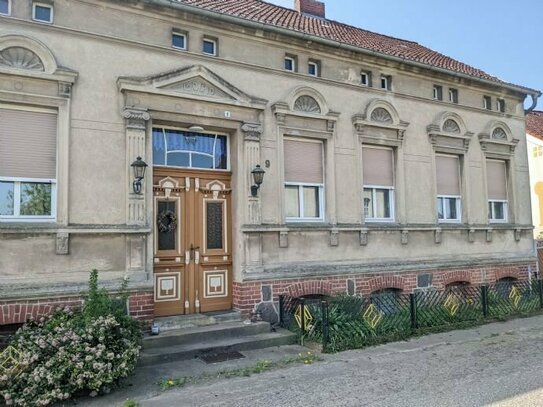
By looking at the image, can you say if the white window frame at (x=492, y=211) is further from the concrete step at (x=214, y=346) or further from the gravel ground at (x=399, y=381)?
the concrete step at (x=214, y=346)

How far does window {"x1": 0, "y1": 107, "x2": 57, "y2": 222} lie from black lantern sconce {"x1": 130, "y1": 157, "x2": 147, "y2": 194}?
4.07ft

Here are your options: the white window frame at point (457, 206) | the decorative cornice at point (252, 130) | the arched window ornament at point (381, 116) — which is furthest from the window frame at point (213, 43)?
the white window frame at point (457, 206)

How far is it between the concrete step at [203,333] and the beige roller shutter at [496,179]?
26.5 feet

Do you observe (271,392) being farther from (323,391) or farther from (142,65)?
(142,65)

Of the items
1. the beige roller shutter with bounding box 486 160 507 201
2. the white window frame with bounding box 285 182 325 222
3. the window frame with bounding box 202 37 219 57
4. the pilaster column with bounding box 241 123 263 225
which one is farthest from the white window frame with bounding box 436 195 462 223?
the window frame with bounding box 202 37 219 57

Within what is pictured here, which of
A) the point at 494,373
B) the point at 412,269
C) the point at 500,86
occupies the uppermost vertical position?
the point at 500,86

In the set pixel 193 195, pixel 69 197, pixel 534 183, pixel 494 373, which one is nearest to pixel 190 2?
pixel 193 195

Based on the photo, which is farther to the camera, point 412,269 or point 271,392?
point 412,269

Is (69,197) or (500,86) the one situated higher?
(500,86)

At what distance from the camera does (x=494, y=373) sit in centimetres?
630

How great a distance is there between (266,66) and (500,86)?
7386mm

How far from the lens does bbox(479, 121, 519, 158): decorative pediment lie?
12.6 metres

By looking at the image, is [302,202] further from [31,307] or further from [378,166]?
[31,307]

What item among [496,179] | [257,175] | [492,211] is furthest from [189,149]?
[496,179]
